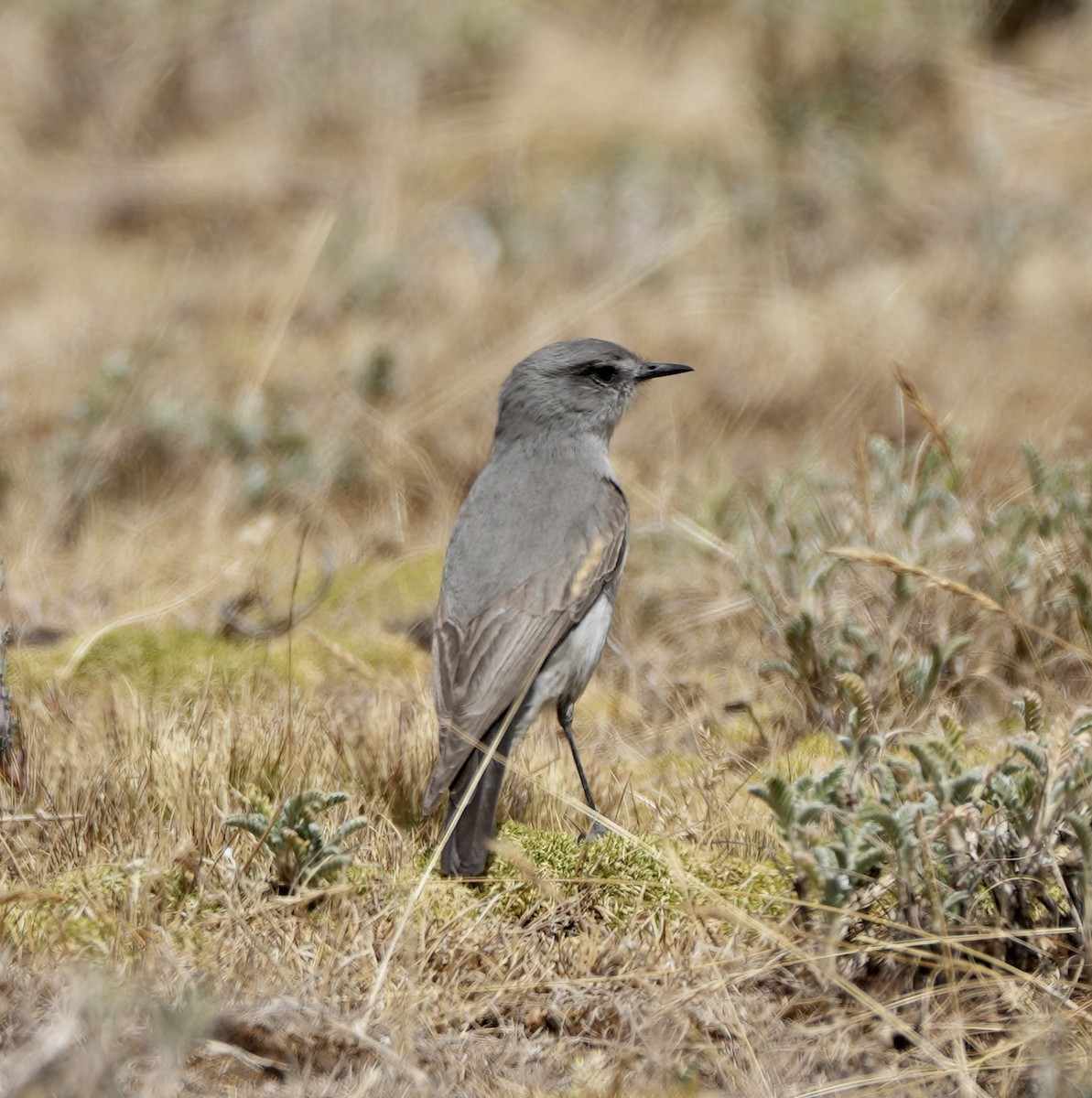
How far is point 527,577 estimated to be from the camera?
514cm

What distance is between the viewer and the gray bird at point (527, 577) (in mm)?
4426

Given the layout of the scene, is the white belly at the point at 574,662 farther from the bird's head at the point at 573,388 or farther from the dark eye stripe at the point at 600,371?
the dark eye stripe at the point at 600,371

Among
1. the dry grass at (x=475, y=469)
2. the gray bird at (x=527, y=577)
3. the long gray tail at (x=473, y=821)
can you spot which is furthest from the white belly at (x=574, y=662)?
the long gray tail at (x=473, y=821)

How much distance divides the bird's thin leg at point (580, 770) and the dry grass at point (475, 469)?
0.28 feet

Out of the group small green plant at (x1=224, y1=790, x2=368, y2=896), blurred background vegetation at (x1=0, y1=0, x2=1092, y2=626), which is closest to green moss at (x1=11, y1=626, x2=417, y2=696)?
blurred background vegetation at (x1=0, y1=0, x2=1092, y2=626)

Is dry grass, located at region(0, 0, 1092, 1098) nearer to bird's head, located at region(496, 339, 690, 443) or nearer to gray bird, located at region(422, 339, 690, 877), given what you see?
gray bird, located at region(422, 339, 690, 877)

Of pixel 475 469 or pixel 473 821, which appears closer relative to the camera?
pixel 473 821

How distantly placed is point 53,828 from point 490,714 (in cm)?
133

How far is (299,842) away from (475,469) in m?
4.21

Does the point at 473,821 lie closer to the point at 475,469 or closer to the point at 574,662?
the point at 574,662

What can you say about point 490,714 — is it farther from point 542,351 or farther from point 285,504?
point 285,504

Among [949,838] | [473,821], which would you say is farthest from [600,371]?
[949,838]

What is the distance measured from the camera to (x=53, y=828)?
4078 millimetres

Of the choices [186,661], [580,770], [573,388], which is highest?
[573,388]
